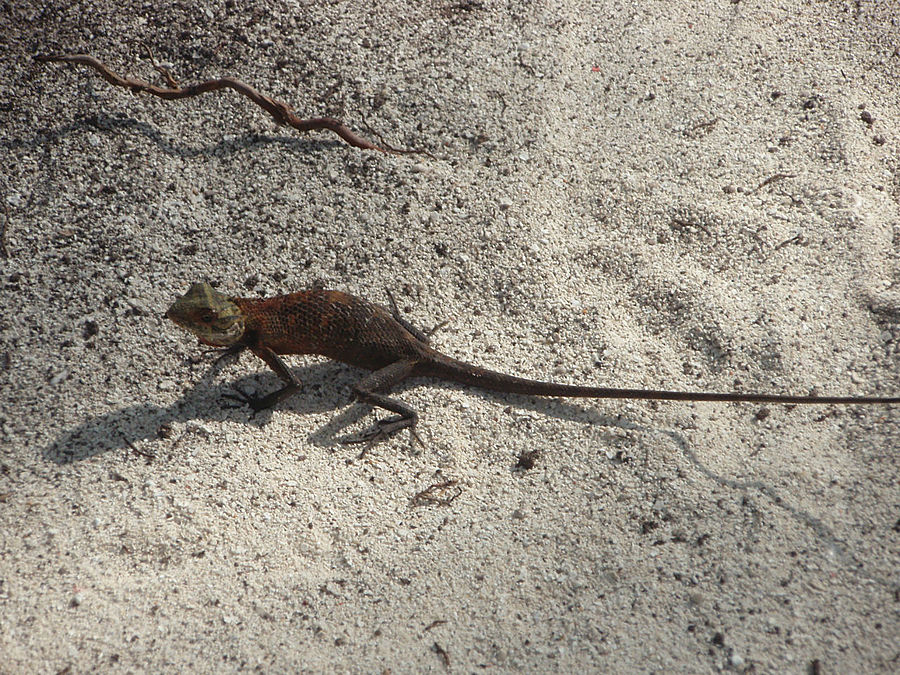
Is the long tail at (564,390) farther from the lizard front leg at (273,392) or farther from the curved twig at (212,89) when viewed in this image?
the curved twig at (212,89)

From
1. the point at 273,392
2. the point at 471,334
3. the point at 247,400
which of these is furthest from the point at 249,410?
the point at 471,334

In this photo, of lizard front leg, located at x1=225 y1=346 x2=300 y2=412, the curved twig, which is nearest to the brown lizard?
lizard front leg, located at x1=225 y1=346 x2=300 y2=412

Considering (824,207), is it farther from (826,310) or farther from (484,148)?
(484,148)

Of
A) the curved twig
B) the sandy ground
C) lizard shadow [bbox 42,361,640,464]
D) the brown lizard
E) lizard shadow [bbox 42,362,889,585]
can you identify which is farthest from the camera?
the curved twig

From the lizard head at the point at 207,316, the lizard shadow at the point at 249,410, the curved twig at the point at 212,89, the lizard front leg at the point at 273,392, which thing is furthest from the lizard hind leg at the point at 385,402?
the curved twig at the point at 212,89

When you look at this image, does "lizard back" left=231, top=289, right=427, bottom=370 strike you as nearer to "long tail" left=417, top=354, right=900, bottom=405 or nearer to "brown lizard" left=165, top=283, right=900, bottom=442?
"brown lizard" left=165, top=283, right=900, bottom=442

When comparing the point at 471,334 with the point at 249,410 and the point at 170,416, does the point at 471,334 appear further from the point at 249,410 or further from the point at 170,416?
the point at 170,416
